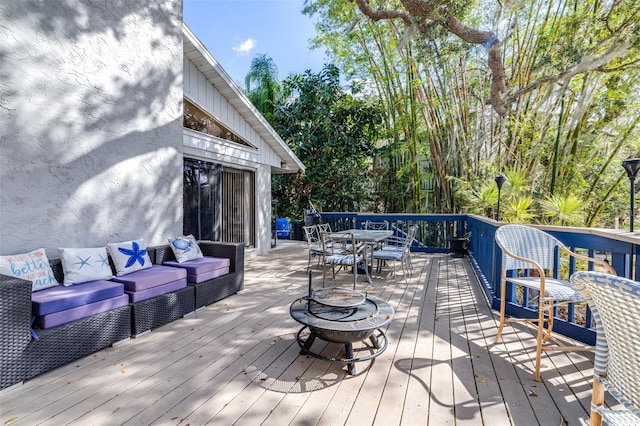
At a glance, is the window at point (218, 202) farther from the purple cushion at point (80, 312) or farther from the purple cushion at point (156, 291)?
the purple cushion at point (80, 312)

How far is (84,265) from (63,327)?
792 mm

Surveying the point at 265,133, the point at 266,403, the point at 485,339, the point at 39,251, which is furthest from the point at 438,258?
the point at 39,251

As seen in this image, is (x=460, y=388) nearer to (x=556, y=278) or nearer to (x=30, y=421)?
(x=556, y=278)

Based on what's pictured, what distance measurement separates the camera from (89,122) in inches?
137

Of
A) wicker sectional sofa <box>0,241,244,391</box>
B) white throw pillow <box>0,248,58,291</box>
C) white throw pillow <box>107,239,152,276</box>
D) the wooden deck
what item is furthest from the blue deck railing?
white throw pillow <box>0,248,58,291</box>

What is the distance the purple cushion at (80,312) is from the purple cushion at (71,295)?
3 centimetres

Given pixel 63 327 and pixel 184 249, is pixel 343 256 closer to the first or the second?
pixel 184 249

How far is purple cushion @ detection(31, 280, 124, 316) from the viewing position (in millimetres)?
2352

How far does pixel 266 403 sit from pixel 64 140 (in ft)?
10.7

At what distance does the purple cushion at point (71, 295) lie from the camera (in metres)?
2.35

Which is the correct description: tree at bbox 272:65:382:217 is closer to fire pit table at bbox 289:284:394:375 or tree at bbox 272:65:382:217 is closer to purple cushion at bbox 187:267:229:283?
purple cushion at bbox 187:267:229:283

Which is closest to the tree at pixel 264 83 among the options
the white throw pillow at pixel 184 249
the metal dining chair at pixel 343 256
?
the metal dining chair at pixel 343 256

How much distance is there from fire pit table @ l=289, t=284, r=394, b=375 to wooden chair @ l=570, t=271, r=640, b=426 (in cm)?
121

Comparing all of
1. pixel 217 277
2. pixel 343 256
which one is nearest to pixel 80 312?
pixel 217 277
